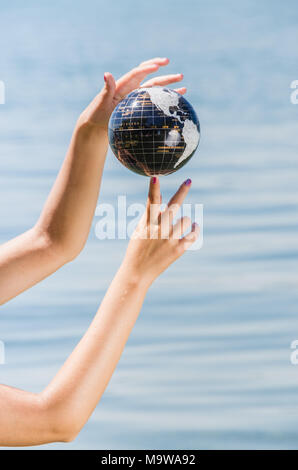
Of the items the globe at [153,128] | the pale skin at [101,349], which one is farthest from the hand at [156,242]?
the globe at [153,128]

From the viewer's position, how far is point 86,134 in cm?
306

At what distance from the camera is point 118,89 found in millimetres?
3146

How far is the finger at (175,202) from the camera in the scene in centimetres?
231

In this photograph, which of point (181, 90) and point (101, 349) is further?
point (181, 90)

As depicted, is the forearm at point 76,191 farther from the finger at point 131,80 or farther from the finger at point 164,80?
the finger at point 164,80

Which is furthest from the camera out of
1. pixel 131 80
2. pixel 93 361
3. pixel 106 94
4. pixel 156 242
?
pixel 131 80

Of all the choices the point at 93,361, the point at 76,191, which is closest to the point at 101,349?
the point at 93,361

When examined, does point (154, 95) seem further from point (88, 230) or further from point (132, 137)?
point (88, 230)

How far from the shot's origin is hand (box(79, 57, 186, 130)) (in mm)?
3045

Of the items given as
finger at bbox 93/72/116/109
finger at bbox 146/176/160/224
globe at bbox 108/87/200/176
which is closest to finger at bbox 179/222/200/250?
finger at bbox 146/176/160/224

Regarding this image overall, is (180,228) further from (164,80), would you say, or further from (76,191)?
(164,80)

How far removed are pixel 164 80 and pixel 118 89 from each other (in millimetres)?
228

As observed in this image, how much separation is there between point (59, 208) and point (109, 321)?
1.02 m

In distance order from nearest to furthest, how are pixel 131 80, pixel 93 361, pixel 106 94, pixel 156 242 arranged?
pixel 93 361, pixel 156 242, pixel 106 94, pixel 131 80
